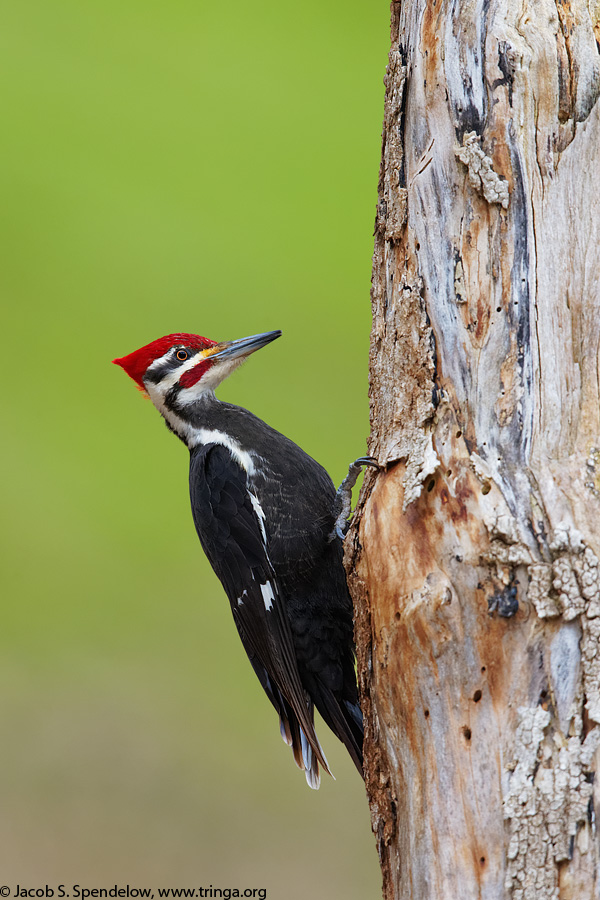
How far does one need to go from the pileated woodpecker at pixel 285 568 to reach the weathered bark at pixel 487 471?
684 millimetres

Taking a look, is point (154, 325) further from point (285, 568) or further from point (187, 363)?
point (285, 568)

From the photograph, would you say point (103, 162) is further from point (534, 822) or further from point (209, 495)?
point (534, 822)

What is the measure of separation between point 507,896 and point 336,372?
159 inches

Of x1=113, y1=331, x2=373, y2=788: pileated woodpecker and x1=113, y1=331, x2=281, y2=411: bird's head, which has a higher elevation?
x1=113, y1=331, x2=281, y2=411: bird's head

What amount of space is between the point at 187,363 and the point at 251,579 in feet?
2.41

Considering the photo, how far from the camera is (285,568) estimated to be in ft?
8.16

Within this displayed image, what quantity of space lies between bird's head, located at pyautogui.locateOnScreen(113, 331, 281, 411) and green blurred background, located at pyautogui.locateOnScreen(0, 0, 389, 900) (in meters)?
2.28

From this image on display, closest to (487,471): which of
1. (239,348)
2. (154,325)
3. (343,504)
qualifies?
(343,504)

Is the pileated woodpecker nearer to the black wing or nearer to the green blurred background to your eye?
the black wing

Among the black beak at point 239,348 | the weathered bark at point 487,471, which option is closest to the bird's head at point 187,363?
the black beak at point 239,348

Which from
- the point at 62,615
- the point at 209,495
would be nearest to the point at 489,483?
the point at 209,495

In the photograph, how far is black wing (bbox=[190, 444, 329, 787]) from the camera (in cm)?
238

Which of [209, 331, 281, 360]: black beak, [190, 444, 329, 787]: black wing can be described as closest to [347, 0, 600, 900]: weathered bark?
[190, 444, 329, 787]: black wing

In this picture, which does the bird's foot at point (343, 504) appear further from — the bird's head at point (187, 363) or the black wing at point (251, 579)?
the bird's head at point (187, 363)
